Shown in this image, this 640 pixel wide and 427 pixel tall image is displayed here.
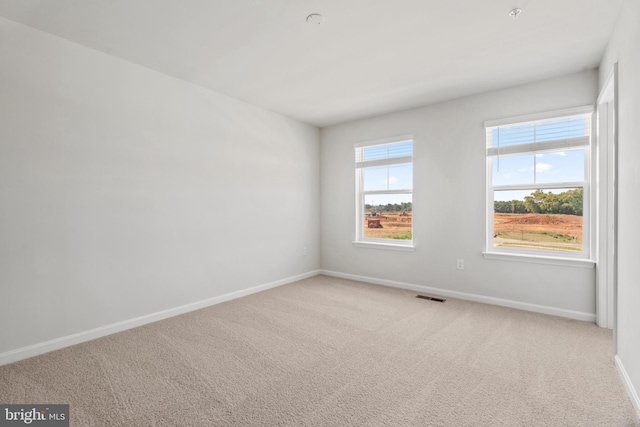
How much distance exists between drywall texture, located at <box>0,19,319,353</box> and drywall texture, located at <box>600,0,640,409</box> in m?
3.58

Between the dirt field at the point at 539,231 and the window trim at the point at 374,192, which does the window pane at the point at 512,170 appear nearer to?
the dirt field at the point at 539,231

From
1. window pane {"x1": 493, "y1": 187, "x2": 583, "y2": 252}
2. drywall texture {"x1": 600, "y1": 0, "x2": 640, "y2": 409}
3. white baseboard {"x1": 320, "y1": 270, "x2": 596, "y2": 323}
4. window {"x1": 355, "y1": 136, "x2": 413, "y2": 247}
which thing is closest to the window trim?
window {"x1": 355, "y1": 136, "x2": 413, "y2": 247}

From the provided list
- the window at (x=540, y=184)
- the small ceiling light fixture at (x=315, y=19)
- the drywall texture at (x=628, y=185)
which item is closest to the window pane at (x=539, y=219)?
the window at (x=540, y=184)

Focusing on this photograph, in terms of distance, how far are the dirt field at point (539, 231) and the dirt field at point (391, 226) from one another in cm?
113

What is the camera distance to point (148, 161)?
3.06m

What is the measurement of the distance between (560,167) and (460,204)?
1.05 metres

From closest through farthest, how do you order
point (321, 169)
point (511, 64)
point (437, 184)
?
point (511, 64) → point (437, 184) → point (321, 169)

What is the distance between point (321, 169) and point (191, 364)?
12.0 feet

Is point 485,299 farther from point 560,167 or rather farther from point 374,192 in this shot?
point 374,192

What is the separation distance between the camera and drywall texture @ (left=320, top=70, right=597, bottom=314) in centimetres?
317

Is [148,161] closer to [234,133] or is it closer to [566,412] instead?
[234,133]

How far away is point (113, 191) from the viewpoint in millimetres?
2812

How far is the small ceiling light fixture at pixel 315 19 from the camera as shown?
2.20 meters

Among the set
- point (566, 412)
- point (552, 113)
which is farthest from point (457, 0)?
point (566, 412)
